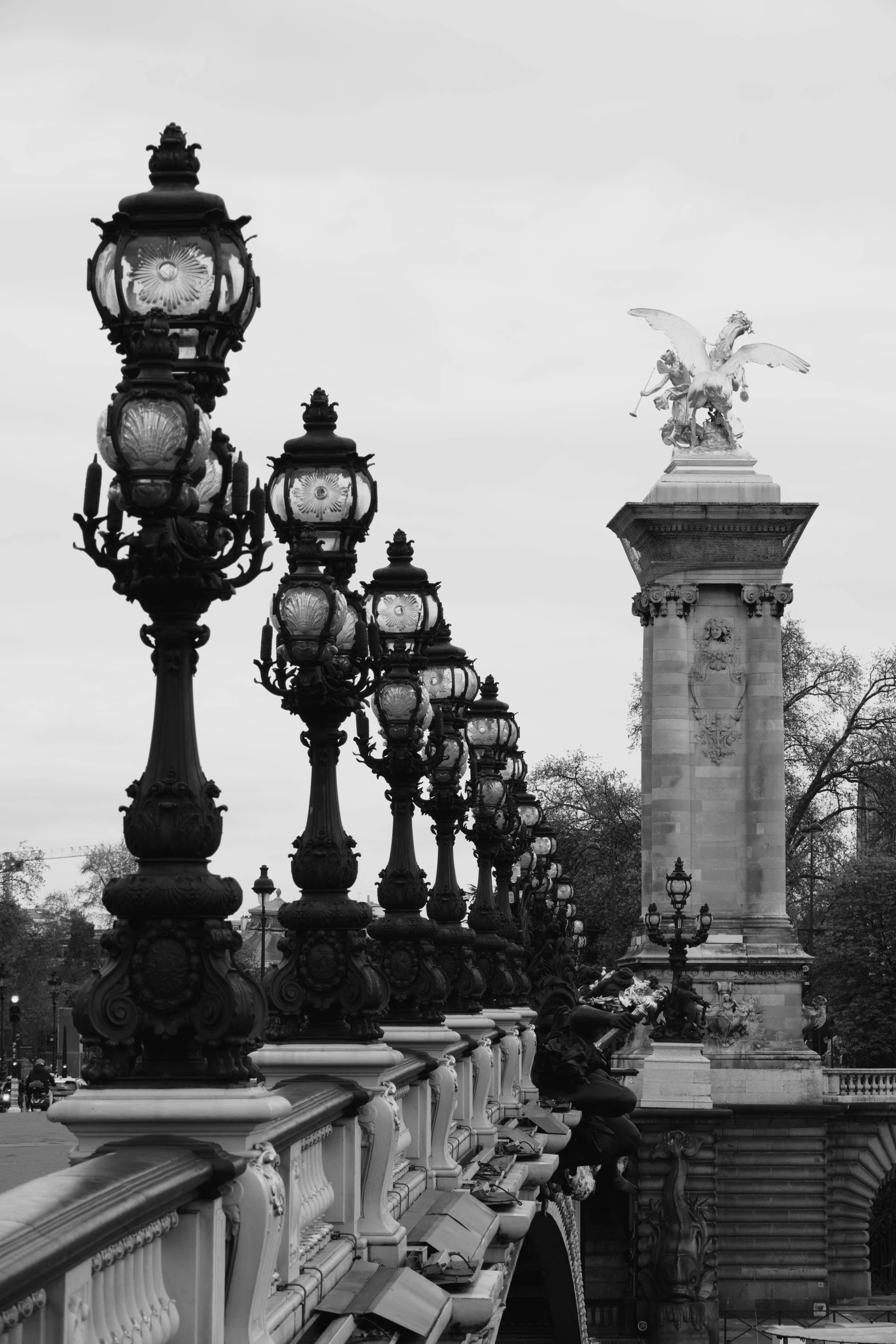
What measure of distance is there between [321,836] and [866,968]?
2546 inches

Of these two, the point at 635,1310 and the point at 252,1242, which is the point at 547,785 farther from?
the point at 252,1242

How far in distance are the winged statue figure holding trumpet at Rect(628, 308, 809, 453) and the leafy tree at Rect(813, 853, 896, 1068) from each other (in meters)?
16.9

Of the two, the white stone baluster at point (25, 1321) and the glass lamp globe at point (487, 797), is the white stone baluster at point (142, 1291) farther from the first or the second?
the glass lamp globe at point (487, 797)

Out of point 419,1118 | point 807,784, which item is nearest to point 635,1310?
point 807,784

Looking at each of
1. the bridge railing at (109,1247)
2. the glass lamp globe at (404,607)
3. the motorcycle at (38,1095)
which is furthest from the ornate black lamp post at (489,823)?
the bridge railing at (109,1247)

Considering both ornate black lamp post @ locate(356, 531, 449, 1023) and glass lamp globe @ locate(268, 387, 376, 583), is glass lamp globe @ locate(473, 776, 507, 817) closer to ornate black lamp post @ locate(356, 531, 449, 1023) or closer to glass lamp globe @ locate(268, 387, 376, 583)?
ornate black lamp post @ locate(356, 531, 449, 1023)

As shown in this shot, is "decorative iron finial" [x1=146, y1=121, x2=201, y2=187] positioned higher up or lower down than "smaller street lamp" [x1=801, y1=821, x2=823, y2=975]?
lower down

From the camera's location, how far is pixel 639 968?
62.8 metres

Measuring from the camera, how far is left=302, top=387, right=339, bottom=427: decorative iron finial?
46.5ft

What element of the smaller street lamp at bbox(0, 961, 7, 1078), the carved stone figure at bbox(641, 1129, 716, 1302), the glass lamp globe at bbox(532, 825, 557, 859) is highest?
the glass lamp globe at bbox(532, 825, 557, 859)

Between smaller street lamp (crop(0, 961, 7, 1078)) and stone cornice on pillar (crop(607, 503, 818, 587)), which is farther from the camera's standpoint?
stone cornice on pillar (crop(607, 503, 818, 587))

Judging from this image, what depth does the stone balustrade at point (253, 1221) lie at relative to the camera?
6586 millimetres

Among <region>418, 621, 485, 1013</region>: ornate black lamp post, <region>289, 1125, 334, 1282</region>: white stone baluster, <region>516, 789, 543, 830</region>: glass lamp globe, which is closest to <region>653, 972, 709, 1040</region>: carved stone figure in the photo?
<region>516, 789, 543, 830</region>: glass lamp globe

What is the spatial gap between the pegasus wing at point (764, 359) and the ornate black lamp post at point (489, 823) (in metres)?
40.6
